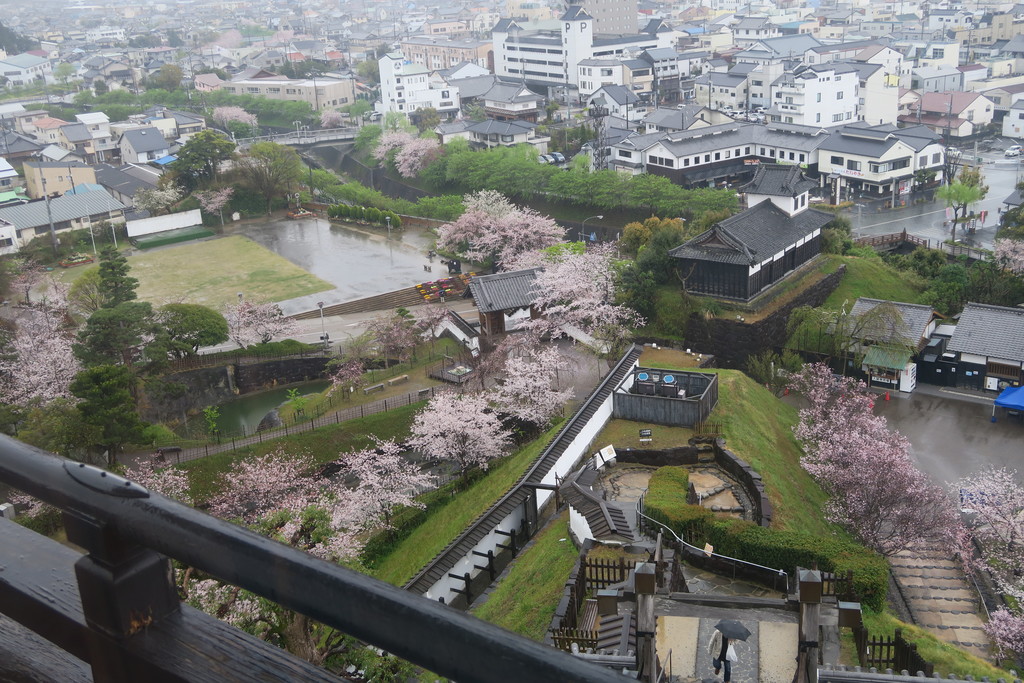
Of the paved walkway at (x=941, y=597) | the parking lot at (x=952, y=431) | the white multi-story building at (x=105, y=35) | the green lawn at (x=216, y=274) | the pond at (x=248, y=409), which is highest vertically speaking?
the white multi-story building at (x=105, y=35)

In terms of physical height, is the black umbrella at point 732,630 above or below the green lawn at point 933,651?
above

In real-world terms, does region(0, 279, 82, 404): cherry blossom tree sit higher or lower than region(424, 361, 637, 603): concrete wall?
lower

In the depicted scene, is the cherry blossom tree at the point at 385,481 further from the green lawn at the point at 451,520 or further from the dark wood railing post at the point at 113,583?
the dark wood railing post at the point at 113,583

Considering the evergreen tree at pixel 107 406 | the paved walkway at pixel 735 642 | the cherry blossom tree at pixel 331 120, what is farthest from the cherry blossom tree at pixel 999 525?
the cherry blossom tree at pixel 331 120

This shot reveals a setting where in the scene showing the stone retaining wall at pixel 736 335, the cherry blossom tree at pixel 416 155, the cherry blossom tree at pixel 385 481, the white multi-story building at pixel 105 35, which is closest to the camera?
the cherry blossom tree at pixel 385 481

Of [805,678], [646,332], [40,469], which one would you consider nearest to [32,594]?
[40,469]

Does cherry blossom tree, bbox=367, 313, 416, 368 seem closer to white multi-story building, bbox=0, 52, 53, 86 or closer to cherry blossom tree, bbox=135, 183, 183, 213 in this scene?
cherry blossom tree, bbox=135, 183, 183, 213

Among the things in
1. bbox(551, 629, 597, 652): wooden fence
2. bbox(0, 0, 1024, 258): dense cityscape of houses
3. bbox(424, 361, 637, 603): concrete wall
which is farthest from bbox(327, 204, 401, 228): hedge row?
bbox(551, 629, 597, 652): wooden fence

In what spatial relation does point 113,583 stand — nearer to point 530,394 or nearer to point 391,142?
point 530,394
